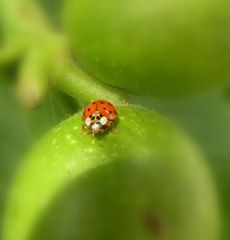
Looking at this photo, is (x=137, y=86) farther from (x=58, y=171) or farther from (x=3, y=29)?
(x=3, y=29)

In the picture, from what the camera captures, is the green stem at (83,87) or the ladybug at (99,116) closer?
the ladybug at (99,116)

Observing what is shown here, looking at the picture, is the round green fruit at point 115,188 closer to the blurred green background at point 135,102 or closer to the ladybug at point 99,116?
the ladybug at point 99,116

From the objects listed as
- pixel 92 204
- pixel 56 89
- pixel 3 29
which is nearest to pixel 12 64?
pixel 56 89

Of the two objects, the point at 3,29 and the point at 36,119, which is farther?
the point at 3,29

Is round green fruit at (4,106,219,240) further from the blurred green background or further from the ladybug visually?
the blurred green background

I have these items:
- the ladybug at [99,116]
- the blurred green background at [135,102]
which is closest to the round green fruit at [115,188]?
the ladybug at [99,116]

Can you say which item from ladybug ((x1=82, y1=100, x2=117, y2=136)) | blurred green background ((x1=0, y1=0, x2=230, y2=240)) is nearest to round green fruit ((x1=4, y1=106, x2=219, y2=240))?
ladybug ((x1=82, y1=100, x2=117, y2=136))
